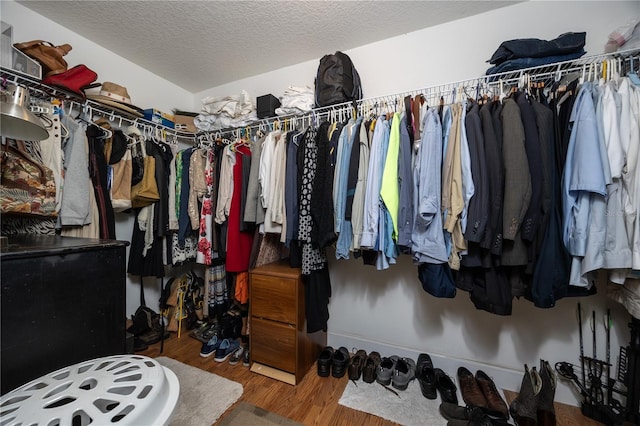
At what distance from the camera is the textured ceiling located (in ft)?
4.94

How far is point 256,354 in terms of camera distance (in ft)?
5.40

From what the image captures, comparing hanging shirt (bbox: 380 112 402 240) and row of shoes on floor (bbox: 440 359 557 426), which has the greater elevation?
hanging shirt (bbox: 380 112 402 240)

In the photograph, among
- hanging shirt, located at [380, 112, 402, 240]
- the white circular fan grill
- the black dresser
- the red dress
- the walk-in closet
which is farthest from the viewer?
the red dress

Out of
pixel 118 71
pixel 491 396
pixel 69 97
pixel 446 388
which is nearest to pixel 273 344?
pixel 446 388

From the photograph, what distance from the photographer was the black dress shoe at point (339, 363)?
1.61 m

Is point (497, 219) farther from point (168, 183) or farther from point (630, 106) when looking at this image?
point (168, 183)

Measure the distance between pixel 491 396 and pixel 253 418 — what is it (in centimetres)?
139

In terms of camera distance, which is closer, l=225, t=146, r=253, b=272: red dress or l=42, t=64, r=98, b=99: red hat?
l=42, t=64, r=98, b=99: red hat

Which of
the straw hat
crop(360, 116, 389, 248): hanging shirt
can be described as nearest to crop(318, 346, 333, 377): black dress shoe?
crop(360, 116, 389, 248): hanging shirt

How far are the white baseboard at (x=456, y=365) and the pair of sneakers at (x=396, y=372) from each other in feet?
0.32

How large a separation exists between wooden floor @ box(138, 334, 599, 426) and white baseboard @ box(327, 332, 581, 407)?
0.06 metres

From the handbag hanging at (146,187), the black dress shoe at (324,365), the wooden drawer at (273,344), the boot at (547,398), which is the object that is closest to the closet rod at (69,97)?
the handbag hanging at (146,187)

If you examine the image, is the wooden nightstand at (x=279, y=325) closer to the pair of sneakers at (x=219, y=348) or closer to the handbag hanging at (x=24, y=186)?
the pair of sneakers at (x=219, y=348)

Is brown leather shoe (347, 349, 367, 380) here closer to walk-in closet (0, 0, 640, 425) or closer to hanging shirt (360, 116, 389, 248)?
walk-in closet (0, 0, 640, 425)
